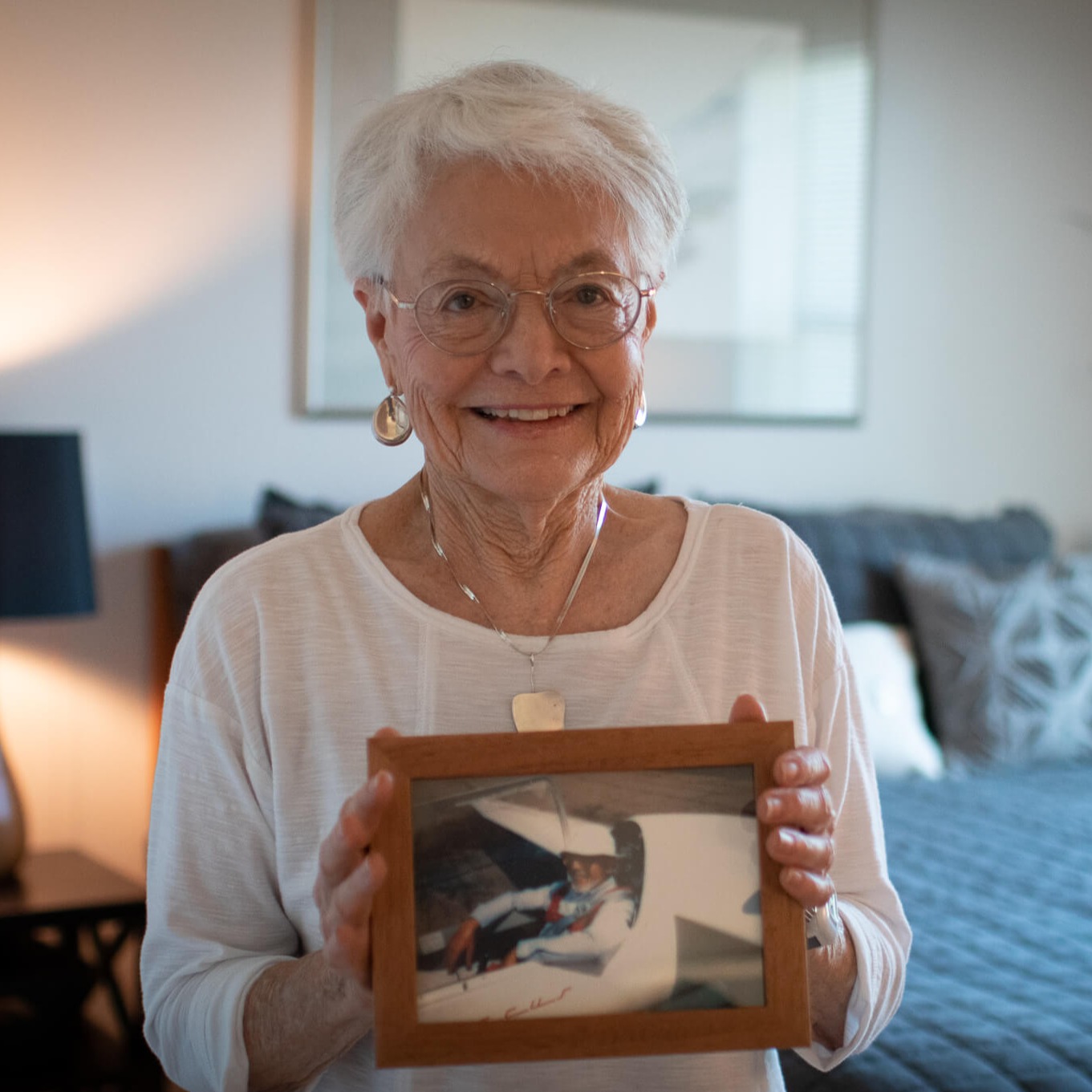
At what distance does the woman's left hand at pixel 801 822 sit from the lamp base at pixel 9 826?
1903mm

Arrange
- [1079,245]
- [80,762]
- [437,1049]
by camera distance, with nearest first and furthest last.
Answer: [437,1049], [80,762], [1079,245]

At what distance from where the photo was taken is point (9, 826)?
7.86 ft

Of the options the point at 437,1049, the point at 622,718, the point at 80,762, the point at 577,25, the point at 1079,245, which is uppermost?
the point at 577,25

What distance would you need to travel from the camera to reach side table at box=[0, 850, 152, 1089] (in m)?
2.25

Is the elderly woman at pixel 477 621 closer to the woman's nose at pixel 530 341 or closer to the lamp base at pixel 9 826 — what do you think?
the woman's nose at pixel 530 341

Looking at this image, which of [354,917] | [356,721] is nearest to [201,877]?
[356,721]

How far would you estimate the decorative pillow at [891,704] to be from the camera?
2.89 meters

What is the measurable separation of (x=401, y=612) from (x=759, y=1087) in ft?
1.75

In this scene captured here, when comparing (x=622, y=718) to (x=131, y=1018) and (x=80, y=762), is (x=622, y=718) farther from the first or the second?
(x=80, y=762)

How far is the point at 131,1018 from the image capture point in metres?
2.49

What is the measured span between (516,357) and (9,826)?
1756mm

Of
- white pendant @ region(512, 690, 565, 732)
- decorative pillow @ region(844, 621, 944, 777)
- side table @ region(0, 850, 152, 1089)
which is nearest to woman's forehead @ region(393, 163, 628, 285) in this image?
white pendant @ region(512, 690, 565, 732)

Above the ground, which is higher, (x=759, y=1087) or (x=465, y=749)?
(x=465, y=749)

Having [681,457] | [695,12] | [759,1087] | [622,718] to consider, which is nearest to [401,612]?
[622,718]
